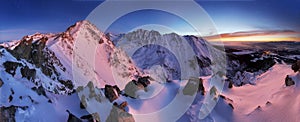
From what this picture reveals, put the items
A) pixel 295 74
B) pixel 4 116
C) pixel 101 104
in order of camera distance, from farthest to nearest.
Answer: pixel 295 74 → pixel 101 104 → pixel 4 116

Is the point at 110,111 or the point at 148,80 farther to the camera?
the point at 148,80

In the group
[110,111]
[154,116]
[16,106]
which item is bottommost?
[154,116]

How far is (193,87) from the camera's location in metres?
6.76

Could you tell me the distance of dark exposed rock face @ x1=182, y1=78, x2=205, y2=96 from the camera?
22.0 feet

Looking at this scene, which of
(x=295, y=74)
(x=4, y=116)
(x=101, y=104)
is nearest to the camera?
(x=4, y=116)

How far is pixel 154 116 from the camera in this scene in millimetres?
6418

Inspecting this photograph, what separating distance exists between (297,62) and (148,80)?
3.96 m

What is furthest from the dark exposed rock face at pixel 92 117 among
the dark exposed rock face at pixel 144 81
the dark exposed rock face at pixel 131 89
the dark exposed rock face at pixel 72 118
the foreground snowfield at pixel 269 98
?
the foreground snowfield at pixel 269 98

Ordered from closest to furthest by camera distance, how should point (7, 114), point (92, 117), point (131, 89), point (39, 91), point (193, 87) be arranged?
1. point (7, 114)
2. point (92, 117)
3. point (39, 91)
4. point (193, 87)
5. point (131, 89)

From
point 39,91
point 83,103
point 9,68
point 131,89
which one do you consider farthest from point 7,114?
point 131,89

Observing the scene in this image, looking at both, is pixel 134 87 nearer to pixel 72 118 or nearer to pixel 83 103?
pixel 83 103

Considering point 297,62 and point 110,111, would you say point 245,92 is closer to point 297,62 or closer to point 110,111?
point 297,62

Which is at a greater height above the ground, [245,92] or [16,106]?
[16,106]

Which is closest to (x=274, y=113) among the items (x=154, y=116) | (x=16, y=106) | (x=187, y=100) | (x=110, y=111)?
(x=187, y=100)
